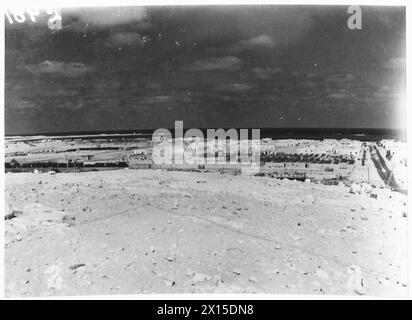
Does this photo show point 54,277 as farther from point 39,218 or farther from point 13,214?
point 13,214

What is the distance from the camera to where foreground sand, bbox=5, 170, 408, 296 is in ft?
12.0

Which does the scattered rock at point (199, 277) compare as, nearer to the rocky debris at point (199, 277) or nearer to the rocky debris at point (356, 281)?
the rocky debris at point (199, 277)

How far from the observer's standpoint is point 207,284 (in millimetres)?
3615

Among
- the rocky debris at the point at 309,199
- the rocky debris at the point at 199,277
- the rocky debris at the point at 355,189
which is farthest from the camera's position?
the rocky debris at the point at 355,189

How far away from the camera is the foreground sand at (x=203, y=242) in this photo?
366 centimetres

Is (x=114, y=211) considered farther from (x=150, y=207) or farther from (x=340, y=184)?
(x=340, y=184)

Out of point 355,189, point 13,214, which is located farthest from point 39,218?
point 355,189

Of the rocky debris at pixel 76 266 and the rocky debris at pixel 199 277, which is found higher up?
the rocky debris at pixel 76 266

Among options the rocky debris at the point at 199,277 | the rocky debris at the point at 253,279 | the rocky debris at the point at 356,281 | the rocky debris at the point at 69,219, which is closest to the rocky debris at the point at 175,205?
the rocky debris at the point at 69,219

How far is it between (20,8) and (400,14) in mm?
4495

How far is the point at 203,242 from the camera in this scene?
160 inches

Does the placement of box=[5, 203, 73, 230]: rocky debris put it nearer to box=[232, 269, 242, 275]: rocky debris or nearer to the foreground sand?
the foreground sand

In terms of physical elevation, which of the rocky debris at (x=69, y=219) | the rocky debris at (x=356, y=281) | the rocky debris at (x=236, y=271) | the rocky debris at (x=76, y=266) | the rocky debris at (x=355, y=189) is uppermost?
the rocky debris at (x=355, y=189)
